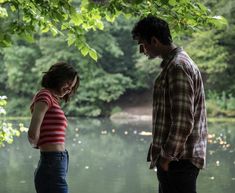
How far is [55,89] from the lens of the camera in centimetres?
255

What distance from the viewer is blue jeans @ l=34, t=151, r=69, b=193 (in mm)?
2469

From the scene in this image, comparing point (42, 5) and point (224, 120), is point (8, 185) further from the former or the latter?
point (224, 120)

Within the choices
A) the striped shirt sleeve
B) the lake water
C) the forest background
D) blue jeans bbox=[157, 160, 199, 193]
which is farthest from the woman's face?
the forest background

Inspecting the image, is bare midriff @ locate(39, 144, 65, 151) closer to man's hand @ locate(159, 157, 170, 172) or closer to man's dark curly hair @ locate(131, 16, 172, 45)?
man's hand @ locate(159, 157, 170, 172)

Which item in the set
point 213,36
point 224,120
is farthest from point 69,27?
point 213,36

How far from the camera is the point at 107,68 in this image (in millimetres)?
25531

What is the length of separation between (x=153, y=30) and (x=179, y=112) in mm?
408

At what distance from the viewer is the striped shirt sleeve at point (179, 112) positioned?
222 centimetres

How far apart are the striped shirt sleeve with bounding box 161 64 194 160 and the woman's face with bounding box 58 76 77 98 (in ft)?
1.85

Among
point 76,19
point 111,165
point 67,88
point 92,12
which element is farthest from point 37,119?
point 111,165

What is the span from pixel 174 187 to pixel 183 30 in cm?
132

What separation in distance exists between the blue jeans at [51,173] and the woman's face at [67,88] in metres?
0.31

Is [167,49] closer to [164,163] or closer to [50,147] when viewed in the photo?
[164,163]

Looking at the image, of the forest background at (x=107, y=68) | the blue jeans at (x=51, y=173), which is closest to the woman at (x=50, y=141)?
the blue jeans at (x=51, y=173)
